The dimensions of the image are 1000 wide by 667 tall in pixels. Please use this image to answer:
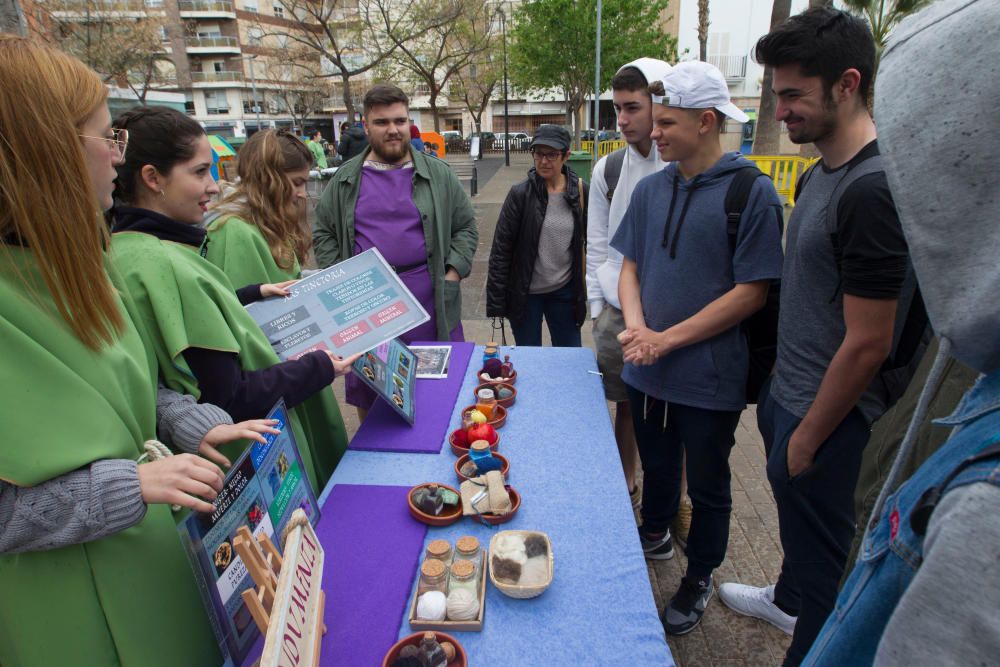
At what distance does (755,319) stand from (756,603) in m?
1.25

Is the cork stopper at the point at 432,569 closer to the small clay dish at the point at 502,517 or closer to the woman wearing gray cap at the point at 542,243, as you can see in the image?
the small clay dish at the point at 502,517

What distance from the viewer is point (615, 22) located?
23.2 meters

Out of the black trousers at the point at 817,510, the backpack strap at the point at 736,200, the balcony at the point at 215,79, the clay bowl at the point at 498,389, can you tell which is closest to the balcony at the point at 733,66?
the balcony at the point at 215,79

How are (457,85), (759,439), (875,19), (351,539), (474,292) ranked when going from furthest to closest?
1. (457,85)
2. (875,19)
3. (474,292)
4. (759,439)
5. (351,539)

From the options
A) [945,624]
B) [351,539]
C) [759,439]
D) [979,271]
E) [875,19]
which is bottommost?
[759,439]

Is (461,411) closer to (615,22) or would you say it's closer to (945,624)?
(945,624)

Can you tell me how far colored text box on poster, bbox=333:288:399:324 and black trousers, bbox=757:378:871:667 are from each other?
1.47m

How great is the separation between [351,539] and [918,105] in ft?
5.01

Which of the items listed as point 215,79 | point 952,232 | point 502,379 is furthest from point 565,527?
point 215,79

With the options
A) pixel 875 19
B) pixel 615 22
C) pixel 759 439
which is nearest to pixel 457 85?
pixel 615 22

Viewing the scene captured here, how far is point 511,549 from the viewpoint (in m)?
1.42

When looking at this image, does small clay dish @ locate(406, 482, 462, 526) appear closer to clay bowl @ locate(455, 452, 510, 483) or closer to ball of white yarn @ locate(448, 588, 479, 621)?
clay bowl @ locate(455, 452, 510, 483)

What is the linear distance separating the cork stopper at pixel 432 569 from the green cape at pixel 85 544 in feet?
1.79

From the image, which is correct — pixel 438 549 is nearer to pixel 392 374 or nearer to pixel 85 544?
pixel 85 544
